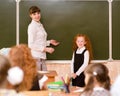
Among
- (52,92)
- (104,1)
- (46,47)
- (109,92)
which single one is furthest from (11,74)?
(104,1)

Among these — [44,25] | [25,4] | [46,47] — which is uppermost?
[25,4]

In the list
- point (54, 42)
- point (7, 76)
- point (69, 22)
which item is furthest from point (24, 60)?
→ point (69, 22)

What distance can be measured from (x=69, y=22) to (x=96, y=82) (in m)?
2.58

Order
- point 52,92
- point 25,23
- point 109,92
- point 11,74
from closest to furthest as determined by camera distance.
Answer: point 11,74, point 109,92, point 52,92, point 25,23

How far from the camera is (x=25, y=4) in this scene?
5.25 meters

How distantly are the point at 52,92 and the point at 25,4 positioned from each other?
7.27ft

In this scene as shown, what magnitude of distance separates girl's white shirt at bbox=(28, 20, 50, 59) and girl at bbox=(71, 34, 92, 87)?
0.50 metres

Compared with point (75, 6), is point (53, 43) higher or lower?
lower

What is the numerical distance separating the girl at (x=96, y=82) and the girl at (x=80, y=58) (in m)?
2.05

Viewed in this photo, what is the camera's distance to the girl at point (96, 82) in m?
2.81

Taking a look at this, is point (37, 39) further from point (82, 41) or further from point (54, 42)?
point (82, 41)

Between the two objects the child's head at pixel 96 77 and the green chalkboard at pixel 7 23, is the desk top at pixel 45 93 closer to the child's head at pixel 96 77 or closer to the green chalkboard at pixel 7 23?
the child's head at pixel 96 77

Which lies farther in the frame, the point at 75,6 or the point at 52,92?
the point at 75,6

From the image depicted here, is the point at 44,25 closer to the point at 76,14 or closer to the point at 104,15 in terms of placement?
the point at 76,14
